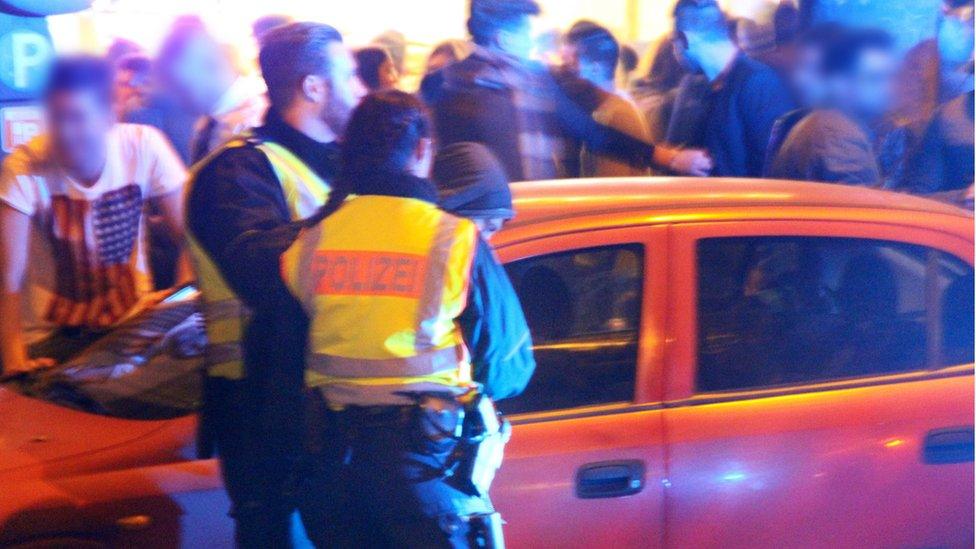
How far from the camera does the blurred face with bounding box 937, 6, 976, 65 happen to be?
4398mm

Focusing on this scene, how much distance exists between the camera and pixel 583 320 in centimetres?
255

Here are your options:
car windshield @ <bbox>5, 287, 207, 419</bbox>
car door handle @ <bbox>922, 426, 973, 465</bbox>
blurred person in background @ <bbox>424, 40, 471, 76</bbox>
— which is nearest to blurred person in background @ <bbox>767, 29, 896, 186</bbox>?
blurred person in background @ <bbox>424, 40, 471, 76</bbox>

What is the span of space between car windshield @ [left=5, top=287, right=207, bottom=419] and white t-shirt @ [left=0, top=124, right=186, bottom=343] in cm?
39

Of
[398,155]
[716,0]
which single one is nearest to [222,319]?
[398,155]

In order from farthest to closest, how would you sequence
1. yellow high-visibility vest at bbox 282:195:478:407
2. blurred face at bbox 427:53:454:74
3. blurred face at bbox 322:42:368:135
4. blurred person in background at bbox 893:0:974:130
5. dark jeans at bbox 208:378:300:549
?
1. blurred person in background at bbox 893:0:974:130
2. blurred face at bbox 427:53:454:74
3. blurred face at bbox 322:42:368:135
4. dark jeans at bbox 208:378:300:549
5. yellow high-visibility vest at bbox 282:195:478:407

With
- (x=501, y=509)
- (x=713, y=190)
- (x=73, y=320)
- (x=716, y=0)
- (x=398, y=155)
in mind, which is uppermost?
(x=716, y=0)

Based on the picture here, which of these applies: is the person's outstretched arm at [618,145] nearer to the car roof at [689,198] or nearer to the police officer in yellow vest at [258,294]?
the car roof at [689,198]

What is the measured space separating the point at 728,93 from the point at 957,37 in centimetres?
107

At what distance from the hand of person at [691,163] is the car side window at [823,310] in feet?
4.96

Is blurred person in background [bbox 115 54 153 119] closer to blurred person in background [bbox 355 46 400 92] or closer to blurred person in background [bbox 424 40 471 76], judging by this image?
blurred person in background [bbox 355 46 400 92]

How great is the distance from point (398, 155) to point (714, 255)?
89 centimetres

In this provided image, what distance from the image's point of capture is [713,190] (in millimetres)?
2736

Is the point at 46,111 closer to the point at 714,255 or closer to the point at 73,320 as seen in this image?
the point at 73,320

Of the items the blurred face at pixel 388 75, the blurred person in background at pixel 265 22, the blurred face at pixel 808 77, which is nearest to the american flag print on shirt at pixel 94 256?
the blurred person in background at pixel 265 22
